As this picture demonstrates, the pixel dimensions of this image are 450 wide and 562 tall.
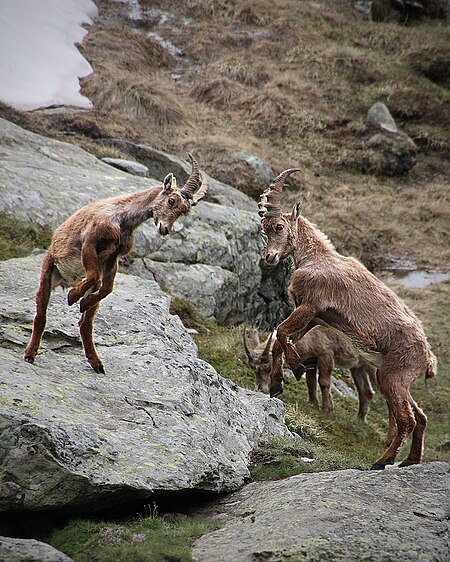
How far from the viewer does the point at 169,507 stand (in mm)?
8016

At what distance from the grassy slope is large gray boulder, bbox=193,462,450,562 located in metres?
7.22

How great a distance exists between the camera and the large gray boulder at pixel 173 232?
17.4m

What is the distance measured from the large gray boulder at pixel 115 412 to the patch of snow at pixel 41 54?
67.8 feet

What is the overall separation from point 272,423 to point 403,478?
320 cm

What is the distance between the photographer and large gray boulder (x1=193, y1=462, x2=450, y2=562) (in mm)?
6305

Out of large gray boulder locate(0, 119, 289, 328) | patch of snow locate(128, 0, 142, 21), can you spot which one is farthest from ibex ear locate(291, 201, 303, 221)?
patch of snow locate(128, 0, 142, 21)

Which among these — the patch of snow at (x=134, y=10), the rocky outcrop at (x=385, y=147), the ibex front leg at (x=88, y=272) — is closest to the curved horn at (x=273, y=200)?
the ibex front leg at (x=88, y=272)

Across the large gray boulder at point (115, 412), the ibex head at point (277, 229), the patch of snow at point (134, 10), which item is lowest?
the large gray boulder at point (115, 412)

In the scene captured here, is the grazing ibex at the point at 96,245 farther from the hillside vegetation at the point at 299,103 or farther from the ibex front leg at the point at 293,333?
the hillside vegetation at the point at 299,103

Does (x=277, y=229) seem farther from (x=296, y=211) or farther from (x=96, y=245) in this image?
(x=96, y=245)

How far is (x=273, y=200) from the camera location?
1014 cm

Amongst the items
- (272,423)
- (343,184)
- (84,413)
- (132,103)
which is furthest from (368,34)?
(84,413)

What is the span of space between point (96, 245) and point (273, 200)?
277 cm

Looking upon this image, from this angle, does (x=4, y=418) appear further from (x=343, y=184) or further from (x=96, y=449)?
(x=343, y=184)
